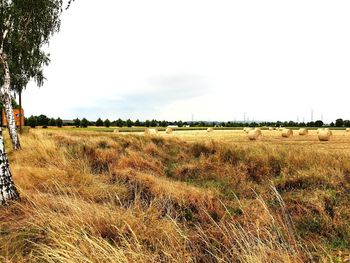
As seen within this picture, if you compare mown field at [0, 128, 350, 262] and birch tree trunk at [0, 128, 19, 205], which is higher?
birch tree trunk at [0, 128, 19, 205]

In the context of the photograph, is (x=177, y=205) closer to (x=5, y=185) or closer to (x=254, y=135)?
(x=5, y=185)

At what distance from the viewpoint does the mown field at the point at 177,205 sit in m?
3.96

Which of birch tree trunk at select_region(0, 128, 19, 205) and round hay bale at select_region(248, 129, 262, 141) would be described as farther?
round hay bale at select_region(248, 129, 262, 141)

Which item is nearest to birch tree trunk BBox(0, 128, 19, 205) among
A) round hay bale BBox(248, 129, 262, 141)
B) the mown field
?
the mown field

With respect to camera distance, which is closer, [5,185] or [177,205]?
[5,185]

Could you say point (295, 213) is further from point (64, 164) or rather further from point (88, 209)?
point (64, 164)

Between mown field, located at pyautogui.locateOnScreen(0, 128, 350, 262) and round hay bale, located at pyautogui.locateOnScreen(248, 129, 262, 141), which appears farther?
round hay bale, located at pyautogui.locateOnScreen(248, 129, 262, 141)

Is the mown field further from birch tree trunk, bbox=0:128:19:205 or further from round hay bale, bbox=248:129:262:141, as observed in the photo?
round hay bale, bbox=248:129:262:141

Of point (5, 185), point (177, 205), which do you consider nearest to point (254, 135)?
point (177, 205)

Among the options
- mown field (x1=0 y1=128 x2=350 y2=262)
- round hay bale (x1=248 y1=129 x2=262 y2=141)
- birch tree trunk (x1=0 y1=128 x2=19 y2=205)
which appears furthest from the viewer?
round hay bale (x1=248 y1=129 x2=262 y2=141)

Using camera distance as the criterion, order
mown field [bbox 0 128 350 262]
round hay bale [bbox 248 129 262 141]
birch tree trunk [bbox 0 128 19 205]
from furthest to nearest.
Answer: round hay bale [bbox 248 129 262 141] < birch tree trunk [bbox 0 128 19 205] < mown field [bbox 0 128 350 262]

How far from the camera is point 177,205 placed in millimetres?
7602

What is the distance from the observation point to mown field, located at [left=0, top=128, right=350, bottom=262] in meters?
3.96

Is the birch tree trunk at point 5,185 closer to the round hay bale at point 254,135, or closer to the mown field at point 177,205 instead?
the mown field at point 177,205
